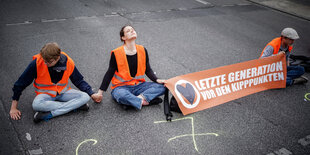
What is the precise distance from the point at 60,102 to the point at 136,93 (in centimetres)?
130

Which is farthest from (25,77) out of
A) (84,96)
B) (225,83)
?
(225,83)

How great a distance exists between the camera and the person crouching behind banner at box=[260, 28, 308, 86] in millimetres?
4922

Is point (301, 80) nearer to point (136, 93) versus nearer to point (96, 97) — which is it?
point (136, 93)

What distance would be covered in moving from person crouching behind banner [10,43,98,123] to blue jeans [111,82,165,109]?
16.7 inches

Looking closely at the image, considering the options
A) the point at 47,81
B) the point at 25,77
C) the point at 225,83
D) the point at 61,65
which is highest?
the point at 61,65

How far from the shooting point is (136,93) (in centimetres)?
437

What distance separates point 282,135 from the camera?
4051 millimetres

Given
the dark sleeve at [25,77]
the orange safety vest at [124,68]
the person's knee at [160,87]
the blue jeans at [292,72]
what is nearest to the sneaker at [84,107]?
the orange safety vest at [124,68]

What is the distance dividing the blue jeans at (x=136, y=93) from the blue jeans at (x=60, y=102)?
0.54 m

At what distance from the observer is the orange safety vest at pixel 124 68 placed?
408cm

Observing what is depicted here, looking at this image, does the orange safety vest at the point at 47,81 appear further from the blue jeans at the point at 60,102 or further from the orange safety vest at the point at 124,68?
the orange safety vest at the point at 124,68

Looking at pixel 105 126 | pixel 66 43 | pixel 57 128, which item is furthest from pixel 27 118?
pixel 66 43

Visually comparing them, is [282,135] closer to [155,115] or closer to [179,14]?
[155,115]

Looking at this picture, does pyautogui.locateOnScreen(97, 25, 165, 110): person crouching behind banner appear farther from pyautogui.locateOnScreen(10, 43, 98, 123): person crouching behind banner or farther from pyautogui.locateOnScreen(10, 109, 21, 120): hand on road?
pyautogui.locateOnScreen(10, 109, 21, 120): hand on road
